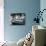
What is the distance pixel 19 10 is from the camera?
552cm

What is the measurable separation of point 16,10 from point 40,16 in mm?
989

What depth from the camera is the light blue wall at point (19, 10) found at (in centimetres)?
550

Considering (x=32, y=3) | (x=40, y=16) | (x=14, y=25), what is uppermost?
(x=32, y=3)

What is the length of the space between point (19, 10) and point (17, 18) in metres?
0.33

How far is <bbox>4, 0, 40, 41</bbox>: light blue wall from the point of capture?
550 cm

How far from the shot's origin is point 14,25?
5570 mm

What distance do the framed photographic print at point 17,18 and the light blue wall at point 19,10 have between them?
0.14 m

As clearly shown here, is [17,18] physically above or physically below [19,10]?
below

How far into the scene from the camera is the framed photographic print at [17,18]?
18.2 feet

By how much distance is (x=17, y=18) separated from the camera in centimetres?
555

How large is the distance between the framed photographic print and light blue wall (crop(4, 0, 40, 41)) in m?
0.14

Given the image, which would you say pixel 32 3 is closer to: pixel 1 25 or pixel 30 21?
pixel 30 21

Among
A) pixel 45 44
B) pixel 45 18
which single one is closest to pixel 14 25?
pixel 45 18

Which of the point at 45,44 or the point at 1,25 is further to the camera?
the point at 1,25
